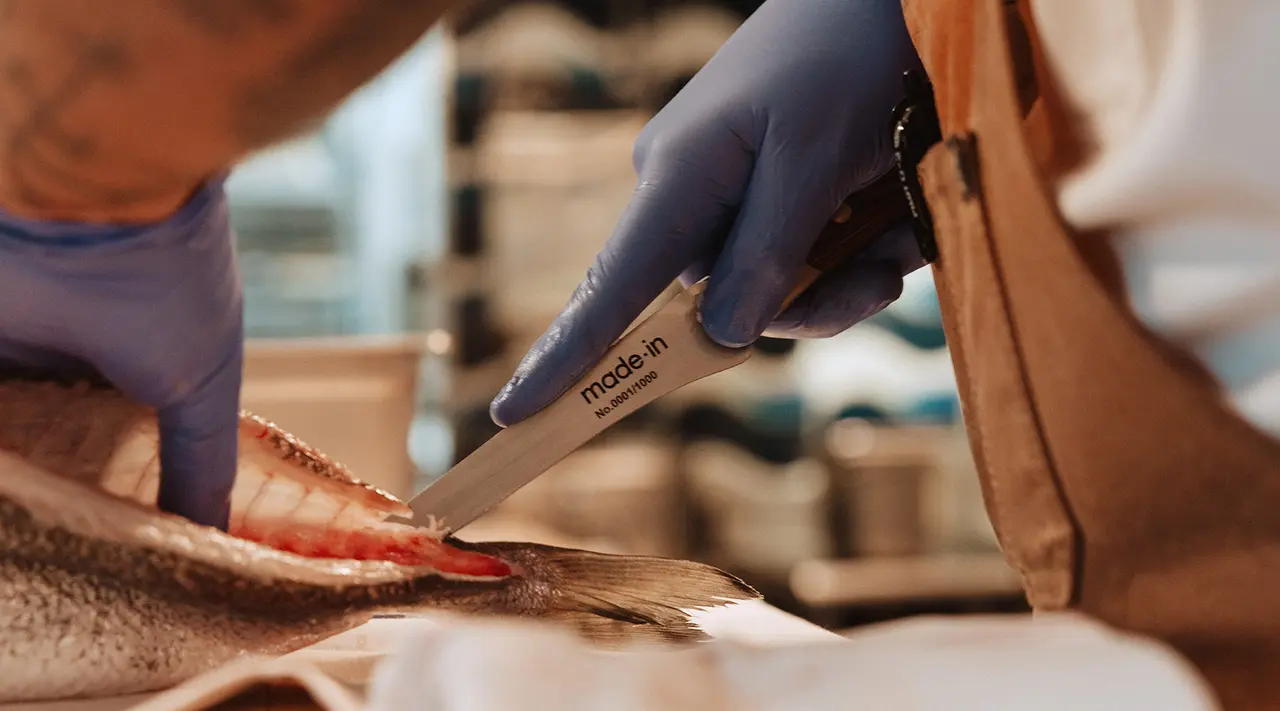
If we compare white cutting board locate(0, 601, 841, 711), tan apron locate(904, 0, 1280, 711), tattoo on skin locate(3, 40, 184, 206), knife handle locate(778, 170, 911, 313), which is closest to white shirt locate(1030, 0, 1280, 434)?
tan apron locate(904, 0, 1280, 711)

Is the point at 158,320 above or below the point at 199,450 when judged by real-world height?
above

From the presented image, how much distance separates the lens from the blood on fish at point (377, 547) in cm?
82

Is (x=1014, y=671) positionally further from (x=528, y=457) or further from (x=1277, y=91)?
(x=528, y=457)

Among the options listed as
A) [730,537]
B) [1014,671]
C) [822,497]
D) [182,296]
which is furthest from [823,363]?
[1014,671]

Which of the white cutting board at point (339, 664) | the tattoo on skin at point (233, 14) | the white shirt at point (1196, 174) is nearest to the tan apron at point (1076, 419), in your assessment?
the white shirt at point (1196, 174)

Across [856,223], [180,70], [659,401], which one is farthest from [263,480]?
[659,401]

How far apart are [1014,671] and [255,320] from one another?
10.9ft

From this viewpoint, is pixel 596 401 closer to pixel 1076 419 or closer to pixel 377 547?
pixel 377 547

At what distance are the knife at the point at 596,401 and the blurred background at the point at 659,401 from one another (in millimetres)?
2098

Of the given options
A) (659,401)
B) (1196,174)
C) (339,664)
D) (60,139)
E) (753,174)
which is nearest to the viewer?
(1196,174)

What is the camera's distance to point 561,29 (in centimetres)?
305

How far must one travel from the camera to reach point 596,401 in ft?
2.88

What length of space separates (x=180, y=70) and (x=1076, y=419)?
505mm

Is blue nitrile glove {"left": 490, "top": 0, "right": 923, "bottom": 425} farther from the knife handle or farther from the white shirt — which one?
the white shirt
